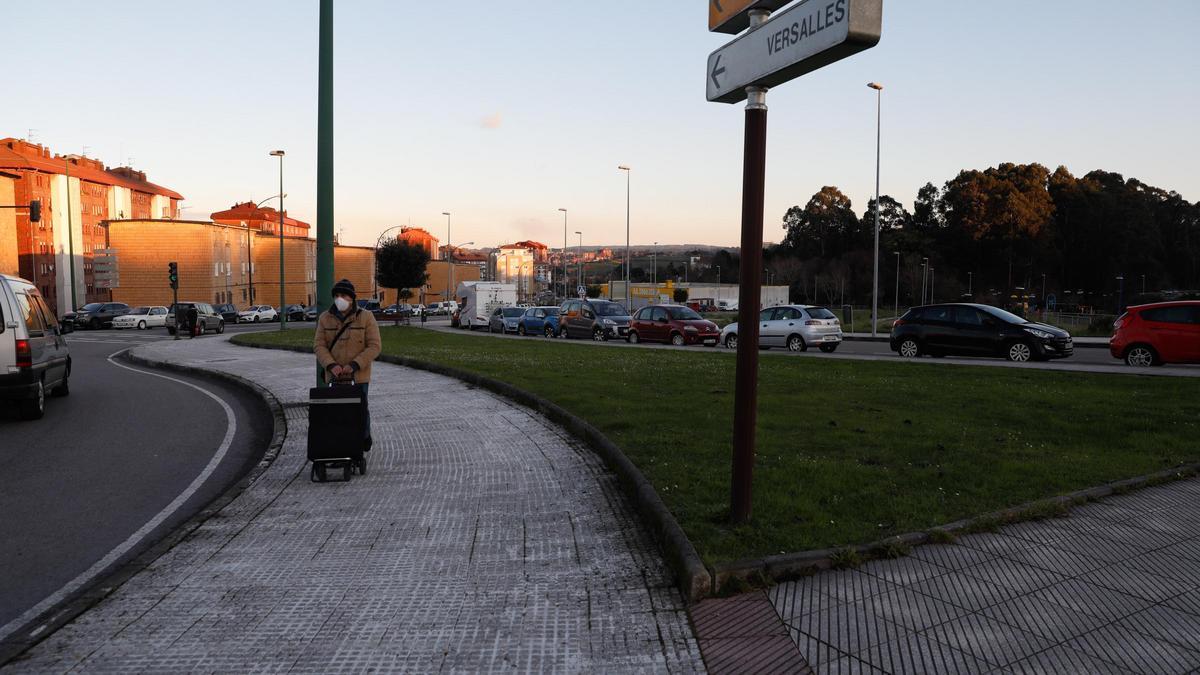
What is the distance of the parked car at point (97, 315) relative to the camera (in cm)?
4909

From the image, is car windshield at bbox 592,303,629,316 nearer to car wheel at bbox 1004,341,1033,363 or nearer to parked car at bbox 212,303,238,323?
car wheel at bbox 1004,341,1033,363

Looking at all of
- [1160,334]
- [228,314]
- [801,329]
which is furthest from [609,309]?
[228,314]

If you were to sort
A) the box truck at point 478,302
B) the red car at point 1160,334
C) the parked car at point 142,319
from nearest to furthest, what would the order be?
the red car at point 1160,334 < the box truck at point 478,302 < the parked car at point 142,319

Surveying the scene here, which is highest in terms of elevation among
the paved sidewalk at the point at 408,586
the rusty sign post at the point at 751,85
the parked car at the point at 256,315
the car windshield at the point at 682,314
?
the rusty sign post at the point at 751,85

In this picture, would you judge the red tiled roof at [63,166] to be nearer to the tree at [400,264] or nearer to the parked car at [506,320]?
the tree at [400,264]

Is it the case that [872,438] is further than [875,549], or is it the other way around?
[872,438]

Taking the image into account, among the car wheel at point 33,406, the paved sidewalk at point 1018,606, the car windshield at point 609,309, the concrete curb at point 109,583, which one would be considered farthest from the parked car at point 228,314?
the paved sidewalk at point 1018,606

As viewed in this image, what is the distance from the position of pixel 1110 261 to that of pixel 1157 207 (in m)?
12.3

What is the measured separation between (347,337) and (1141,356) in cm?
1720

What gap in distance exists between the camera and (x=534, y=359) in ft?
64.5

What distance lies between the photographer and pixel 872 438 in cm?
821

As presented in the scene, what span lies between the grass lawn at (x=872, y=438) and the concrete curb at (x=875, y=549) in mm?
118

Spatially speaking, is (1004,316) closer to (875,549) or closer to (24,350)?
(875,549)

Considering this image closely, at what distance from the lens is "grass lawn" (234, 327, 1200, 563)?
214 inches
